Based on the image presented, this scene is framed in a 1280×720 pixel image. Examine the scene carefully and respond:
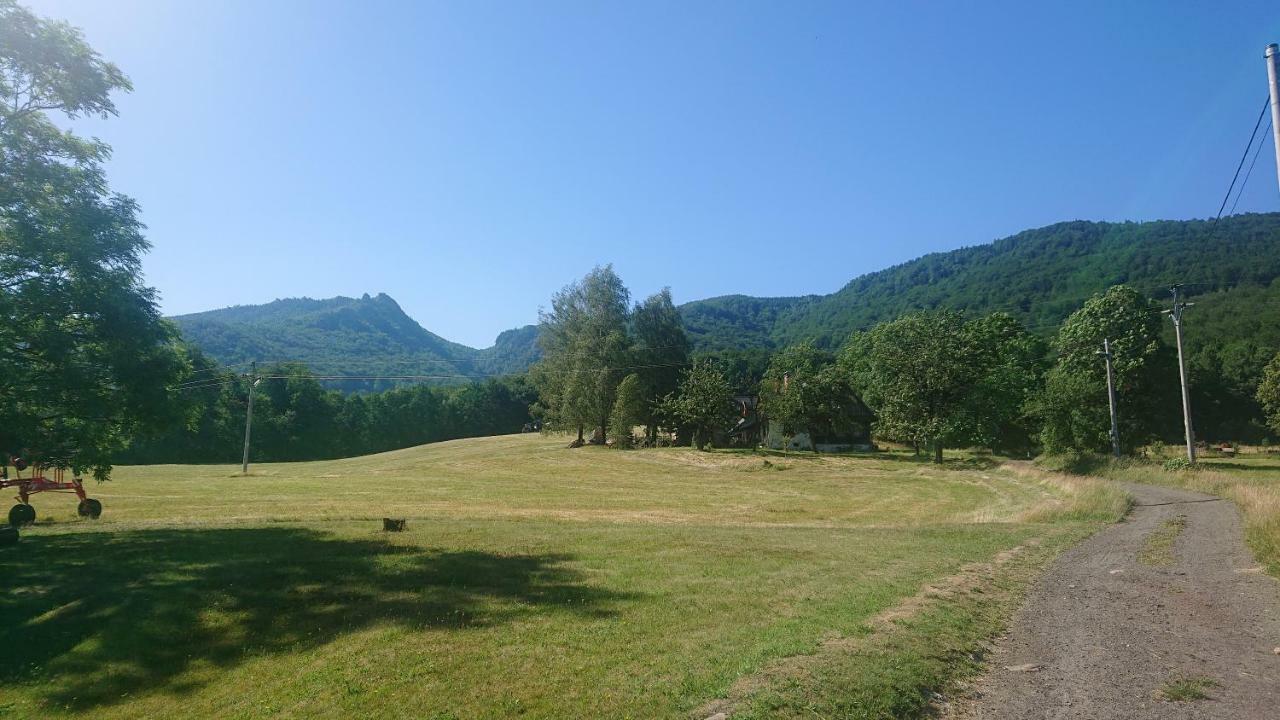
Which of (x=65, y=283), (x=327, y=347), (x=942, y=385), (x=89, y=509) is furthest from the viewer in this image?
(x=327, y=347)

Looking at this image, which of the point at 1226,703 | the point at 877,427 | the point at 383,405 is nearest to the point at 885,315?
the point at 877,427

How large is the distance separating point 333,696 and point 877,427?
51.1 meters

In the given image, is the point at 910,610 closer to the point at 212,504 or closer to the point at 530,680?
the point at 530,680

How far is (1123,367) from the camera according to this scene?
47125 mm

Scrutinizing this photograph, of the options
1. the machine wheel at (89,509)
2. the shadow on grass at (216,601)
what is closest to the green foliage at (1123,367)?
the shadow on grass at (216,601)

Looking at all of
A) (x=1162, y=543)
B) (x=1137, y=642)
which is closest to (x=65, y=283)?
(x=1137, y=642)

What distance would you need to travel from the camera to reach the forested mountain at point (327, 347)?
119 metres

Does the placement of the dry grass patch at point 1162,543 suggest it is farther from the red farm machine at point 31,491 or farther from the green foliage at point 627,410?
the green foliage at point 627,410

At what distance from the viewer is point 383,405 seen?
4188 inches

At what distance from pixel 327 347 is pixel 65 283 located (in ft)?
492

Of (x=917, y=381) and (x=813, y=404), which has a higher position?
(x=917, y=381)

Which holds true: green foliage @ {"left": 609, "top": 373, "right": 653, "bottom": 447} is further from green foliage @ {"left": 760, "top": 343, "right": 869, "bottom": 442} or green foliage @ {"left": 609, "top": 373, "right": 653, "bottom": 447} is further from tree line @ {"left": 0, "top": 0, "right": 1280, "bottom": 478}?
green foliage @ {"left": 760, "top": 343, "right": 869, "bottom": 442}

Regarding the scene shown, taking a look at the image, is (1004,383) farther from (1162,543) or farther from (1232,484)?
(1162,543)

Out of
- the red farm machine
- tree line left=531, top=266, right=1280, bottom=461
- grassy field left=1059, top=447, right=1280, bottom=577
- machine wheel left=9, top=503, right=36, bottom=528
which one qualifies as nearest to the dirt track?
grassy field left=1059, top=447, right=1280, bottom=577
